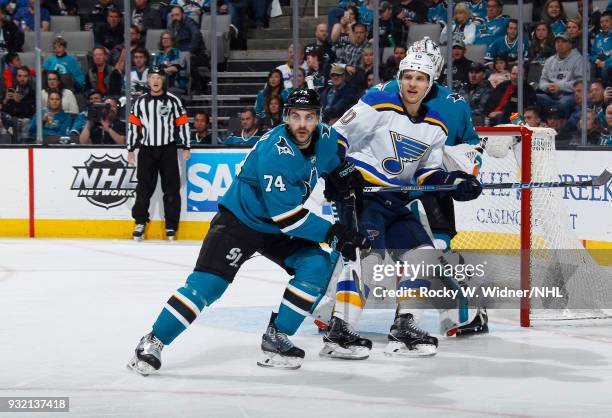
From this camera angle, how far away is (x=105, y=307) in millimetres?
5523

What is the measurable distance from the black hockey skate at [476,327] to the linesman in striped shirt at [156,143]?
172 inches

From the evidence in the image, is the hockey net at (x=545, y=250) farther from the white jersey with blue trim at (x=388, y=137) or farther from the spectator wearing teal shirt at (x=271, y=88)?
the spectator wearing teal shirt at (x=271, y=88)

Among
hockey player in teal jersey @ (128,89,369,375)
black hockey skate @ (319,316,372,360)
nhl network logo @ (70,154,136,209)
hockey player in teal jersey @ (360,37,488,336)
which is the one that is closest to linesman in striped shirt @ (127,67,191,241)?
nhl network logo @ (70,154,136,209)

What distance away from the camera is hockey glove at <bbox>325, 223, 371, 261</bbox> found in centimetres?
387

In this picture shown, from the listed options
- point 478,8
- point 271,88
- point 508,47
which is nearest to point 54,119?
point 271,88

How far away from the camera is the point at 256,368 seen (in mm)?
4043

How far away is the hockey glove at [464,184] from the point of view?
14.7 feet

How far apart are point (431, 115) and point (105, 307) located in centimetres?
194

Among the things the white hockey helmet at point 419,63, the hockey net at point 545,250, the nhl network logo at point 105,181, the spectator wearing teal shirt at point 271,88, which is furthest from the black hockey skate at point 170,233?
the white hockey helmet at point 419,63

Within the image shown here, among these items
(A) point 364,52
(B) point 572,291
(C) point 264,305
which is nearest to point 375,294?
(C) point 264,305

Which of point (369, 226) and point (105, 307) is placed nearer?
point (369, 226)

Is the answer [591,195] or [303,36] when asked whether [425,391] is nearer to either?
[591,195]

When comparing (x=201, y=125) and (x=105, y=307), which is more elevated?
(x=201, y=125)

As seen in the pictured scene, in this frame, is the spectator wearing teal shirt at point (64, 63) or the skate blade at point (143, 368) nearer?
the skate blade at point (143, 368)
